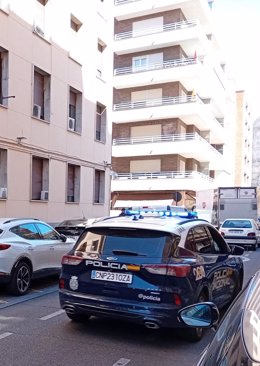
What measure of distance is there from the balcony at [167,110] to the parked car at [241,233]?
1748 centimetres

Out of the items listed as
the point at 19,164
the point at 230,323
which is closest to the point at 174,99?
the point at 19,164

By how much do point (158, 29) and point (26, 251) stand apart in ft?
112

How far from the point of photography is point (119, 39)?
3972 cm

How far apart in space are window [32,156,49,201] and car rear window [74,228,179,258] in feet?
36.9

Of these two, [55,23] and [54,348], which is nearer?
[54,348]

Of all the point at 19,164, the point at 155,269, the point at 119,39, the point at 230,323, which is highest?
the point at 119,39

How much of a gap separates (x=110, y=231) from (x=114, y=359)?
1.59m

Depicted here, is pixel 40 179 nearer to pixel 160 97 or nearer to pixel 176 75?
pixel 176 75

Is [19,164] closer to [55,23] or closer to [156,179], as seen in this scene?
[55,23]

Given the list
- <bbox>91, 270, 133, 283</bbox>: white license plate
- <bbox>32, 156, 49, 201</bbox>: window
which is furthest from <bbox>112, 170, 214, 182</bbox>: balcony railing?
<bbox>91, 270, 133, 283</bbox>: white license plate

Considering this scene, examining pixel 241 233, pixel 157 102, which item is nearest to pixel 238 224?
pixel 241 233

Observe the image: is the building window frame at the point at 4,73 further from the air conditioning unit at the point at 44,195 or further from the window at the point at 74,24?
the window at the point at 74,24

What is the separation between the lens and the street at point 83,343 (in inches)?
179

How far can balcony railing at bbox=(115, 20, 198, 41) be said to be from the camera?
3628cm
